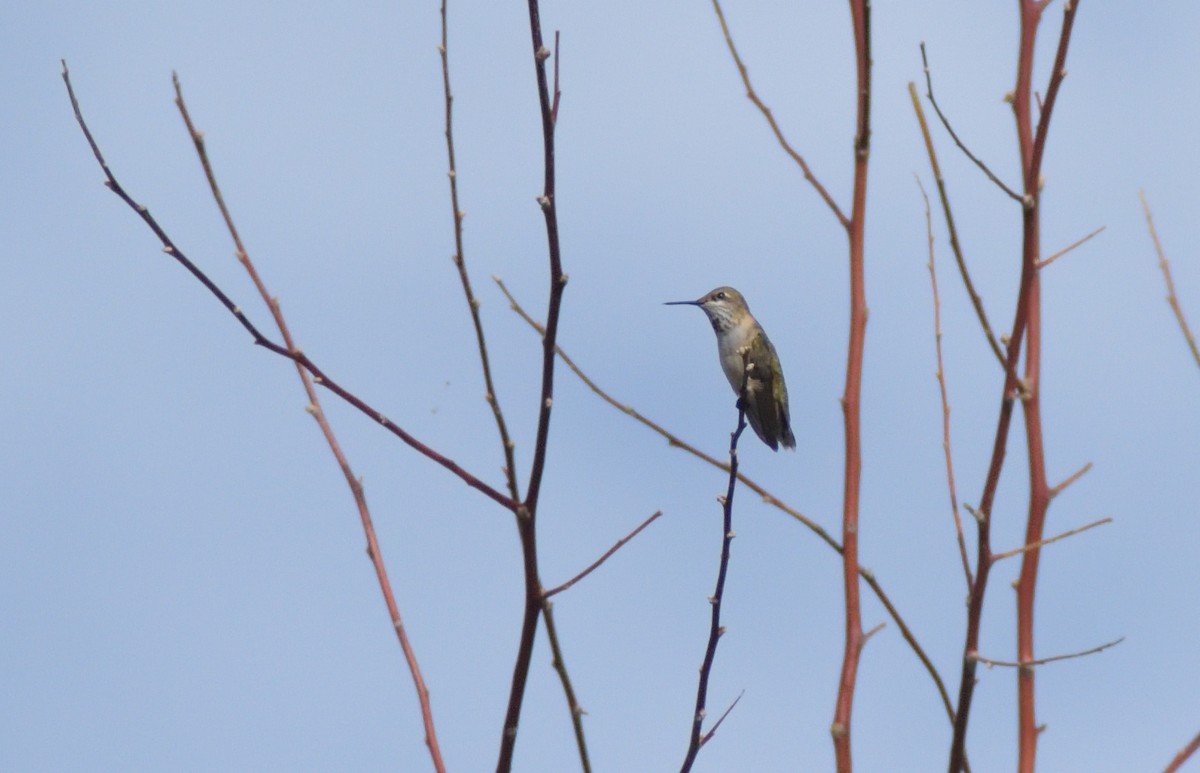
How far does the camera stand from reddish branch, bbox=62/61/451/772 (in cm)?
248

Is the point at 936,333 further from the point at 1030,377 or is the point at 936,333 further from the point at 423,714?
the point at 423,714

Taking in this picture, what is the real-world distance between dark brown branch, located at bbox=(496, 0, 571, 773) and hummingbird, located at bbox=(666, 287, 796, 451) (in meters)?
5.82

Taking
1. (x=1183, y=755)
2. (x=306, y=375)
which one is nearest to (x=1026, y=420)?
(x=1183, y=755)

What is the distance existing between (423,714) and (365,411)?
25.4 inches

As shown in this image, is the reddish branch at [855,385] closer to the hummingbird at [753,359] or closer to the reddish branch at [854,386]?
the reddish branch at [854,386]

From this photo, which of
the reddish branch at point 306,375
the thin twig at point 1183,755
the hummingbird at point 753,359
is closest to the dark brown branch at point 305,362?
the reddish branch at point 306,375

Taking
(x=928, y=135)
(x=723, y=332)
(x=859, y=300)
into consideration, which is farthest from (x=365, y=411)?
(x=723, y=332)

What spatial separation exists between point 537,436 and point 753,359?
606cm

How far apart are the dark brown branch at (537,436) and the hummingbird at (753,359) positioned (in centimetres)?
582

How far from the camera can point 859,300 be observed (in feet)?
8.74

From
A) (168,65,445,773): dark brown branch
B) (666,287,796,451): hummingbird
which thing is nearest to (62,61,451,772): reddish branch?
(168,65,445,773): dark brown branch

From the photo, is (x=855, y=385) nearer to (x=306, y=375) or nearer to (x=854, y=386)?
(x=854, y=386)

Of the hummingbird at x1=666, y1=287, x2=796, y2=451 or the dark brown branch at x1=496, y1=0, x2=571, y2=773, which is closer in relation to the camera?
the dark brown branch at x1=496, y1=0, x2=571, y2=773

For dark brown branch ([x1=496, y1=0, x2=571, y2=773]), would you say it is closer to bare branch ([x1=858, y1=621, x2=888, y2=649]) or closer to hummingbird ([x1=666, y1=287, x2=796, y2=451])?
bare branch ([x1=858, y1=621, x2=888, y2=649])
